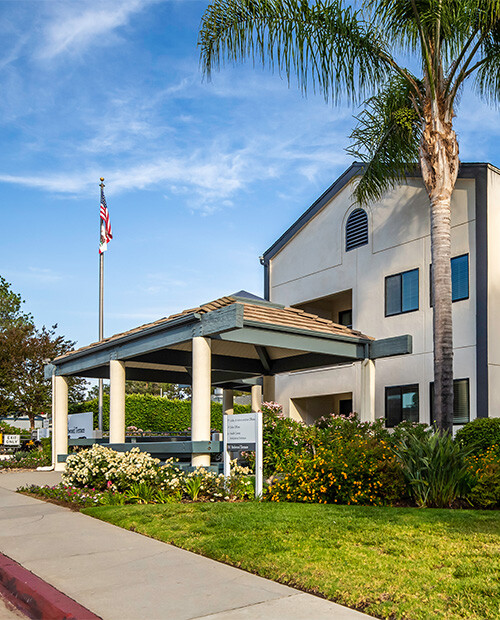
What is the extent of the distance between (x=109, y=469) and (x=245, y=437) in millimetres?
2701

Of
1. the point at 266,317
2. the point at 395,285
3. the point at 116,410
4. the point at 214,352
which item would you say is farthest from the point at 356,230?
the point at 116,410

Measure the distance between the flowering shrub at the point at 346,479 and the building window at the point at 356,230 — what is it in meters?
12.9

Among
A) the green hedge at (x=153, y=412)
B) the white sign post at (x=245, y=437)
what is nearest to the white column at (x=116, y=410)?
the white sign post at (x=245, y=437)

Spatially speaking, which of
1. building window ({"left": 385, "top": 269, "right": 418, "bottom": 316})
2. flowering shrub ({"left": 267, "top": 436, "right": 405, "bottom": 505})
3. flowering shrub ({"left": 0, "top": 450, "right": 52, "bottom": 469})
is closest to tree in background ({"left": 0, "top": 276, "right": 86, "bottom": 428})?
flowering shrub ({"left": 0, "top": 450, "right": 52, "bottom": 469})

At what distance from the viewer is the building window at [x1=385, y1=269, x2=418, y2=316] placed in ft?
70.3

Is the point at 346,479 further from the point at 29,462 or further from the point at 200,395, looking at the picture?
the point at 29,462

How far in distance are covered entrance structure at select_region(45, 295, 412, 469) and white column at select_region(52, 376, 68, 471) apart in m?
0.03

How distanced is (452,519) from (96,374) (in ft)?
48.6

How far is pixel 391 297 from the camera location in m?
22.3

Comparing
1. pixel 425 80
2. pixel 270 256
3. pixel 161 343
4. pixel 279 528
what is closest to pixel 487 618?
pixel 279 528

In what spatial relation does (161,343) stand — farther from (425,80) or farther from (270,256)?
(270,256)

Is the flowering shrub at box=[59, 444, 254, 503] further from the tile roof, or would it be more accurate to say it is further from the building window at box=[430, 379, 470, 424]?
the building window at box=[430, 379, 470, 424]

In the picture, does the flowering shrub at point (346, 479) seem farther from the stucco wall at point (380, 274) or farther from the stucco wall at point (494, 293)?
the stucco wall at point (380, 274)

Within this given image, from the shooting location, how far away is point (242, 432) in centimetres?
1228
